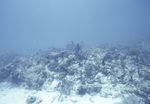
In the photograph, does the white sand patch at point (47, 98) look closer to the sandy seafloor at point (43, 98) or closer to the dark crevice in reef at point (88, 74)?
the sandy seafloor at point (43, 98)

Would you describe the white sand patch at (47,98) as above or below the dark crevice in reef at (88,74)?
below

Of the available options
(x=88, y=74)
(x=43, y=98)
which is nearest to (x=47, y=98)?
(x=43, y=98)

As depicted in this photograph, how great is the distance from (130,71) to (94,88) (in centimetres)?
390

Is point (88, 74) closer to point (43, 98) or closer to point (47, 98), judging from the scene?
point (47, 98)

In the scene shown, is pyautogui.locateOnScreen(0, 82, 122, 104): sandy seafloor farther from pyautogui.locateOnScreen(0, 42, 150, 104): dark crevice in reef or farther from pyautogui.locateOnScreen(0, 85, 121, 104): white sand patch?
pyautogui.locateOnScreen(0, 42, 150, 104): dark crevice in reef

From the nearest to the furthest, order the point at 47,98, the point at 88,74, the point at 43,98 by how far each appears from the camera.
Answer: the point at 47,98
the point at 43,98
the point at 88,74

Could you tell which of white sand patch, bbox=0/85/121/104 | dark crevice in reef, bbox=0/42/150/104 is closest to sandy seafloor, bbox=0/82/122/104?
white sand patch, bbox=0/85/121/104

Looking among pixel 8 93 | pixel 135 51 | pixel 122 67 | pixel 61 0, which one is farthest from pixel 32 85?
pixel 61 0

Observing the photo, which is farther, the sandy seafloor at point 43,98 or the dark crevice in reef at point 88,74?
the dark crevice in reef at point 88,74

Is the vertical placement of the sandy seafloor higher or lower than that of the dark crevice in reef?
lower

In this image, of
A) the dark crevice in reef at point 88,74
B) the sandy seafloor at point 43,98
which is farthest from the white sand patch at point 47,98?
the dark crevice in reef at point 88,74

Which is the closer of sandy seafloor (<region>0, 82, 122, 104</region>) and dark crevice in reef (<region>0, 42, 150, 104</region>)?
sandy seafloor (<region>0, 82, 122, 104</region>)

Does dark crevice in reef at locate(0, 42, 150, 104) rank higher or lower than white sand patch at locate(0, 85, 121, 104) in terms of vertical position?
higher

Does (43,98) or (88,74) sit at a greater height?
(88,74)
